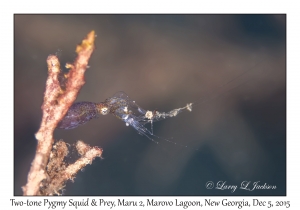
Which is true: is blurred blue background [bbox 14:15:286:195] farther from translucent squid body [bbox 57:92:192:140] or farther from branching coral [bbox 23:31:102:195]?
branching coral [bbox 23:31:102:195]

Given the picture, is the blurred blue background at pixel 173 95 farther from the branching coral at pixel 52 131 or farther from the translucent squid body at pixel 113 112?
the branching coral at pixel 52 131

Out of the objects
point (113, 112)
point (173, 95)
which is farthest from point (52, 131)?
point (173, 95)

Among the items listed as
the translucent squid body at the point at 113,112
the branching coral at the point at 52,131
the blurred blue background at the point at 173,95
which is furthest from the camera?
the blurred blue background at the point at 173,95

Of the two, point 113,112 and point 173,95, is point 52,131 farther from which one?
point 173,95

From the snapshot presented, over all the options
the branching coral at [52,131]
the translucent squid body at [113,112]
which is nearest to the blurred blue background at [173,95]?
the translucent squid body at [113,112]

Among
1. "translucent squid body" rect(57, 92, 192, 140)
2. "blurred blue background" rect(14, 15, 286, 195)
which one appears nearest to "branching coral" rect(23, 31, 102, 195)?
"translucent squid body" rect(57, 92, 192, 140)

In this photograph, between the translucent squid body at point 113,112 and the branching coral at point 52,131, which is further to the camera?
the translucent squid body at point 113,112
